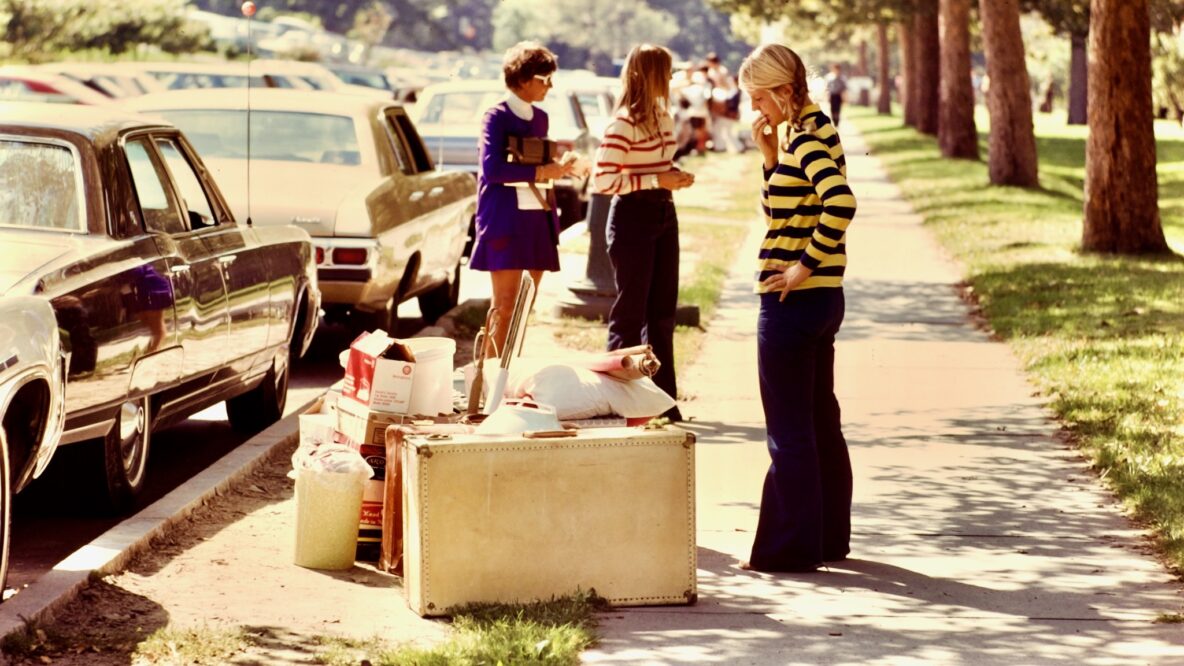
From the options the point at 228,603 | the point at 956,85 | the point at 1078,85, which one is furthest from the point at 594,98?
the point at 1078,85

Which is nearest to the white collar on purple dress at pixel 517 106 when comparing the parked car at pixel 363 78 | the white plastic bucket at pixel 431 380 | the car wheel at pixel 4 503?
the white plastic bucket at pixel 431 380

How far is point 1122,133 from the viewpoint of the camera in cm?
1842

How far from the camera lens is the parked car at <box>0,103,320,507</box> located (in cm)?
710

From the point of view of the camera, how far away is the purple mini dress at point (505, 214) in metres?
9.45

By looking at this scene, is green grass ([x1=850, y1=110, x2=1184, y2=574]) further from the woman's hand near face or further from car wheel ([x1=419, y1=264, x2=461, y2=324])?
car wheel ([x1=419, y1=264, x2=461, y2=324])

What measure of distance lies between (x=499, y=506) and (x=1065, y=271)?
11.7m

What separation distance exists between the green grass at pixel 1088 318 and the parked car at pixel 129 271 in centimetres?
393

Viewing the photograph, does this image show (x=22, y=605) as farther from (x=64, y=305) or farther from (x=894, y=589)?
(x=894, y=589)

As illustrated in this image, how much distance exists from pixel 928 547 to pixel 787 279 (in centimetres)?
137

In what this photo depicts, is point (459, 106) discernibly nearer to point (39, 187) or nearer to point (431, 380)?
point (39, 187)

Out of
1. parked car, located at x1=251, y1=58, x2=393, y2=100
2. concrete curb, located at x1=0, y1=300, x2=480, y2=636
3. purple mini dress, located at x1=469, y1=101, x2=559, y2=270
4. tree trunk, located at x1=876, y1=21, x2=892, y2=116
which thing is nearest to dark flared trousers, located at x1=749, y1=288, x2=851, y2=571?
concrete curb, located at x1=0, y1=300, x2=480, y2=636

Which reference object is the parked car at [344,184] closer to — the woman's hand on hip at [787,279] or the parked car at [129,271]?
the parked car at [129,271]

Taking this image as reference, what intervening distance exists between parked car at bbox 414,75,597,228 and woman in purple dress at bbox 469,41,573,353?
8753 millimetres

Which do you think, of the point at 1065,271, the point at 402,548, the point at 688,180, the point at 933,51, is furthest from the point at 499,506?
the point at 933,51
